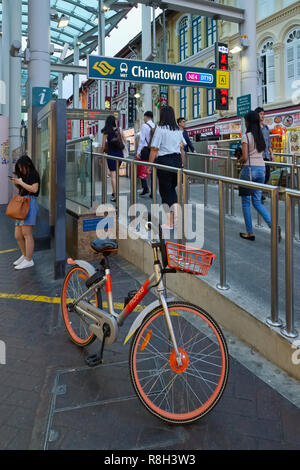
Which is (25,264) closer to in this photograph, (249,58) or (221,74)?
(249,58)

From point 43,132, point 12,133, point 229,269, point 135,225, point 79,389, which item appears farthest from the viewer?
point 12,133

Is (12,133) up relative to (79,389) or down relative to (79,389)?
up

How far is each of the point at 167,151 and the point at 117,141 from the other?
2455 mm

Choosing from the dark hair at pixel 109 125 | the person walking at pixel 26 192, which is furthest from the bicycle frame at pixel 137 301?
the dark hair at pixel 109 125

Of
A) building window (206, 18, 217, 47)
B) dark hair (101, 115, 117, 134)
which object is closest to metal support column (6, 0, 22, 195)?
dark hair (101, 115, 117, 134)

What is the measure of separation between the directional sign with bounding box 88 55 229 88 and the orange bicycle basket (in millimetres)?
7955

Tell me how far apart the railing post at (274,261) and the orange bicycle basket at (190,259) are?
100cm

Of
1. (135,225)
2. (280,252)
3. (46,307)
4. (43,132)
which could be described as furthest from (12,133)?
(280,252)

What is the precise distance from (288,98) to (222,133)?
202 inches
